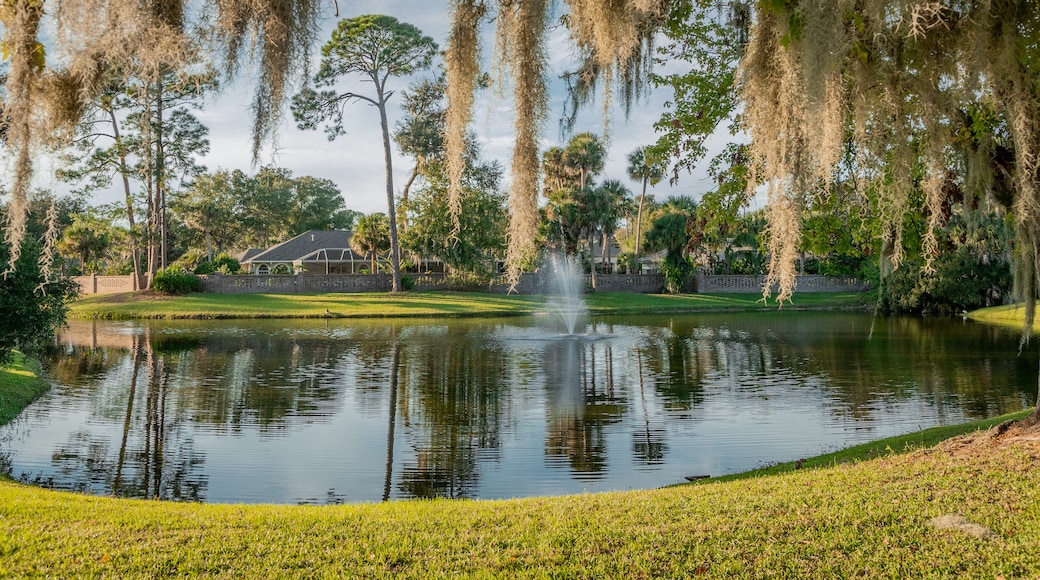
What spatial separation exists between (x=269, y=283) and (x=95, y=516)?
125 ft

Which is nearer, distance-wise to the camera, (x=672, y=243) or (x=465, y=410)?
(x=465, y=410)

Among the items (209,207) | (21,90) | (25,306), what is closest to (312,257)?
(209,207)

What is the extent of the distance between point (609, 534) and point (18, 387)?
1202cm

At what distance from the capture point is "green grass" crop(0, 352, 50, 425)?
35.9 feet

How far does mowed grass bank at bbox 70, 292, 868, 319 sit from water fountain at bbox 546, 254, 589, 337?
2.34 ft

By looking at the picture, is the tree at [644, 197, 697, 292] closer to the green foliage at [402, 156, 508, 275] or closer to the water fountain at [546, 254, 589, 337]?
the water fountain at [546, 254, 589, 337]

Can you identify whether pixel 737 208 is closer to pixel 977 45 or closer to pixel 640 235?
pixel 977 45

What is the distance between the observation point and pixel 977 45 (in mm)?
4418

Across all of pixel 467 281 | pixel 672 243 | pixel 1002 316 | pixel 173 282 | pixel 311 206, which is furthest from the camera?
pixel 311 206

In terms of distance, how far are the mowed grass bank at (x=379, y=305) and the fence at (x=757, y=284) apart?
381cm

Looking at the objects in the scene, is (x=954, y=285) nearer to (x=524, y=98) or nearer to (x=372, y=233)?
(x=372, y=233)

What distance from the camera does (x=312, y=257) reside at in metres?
53.7

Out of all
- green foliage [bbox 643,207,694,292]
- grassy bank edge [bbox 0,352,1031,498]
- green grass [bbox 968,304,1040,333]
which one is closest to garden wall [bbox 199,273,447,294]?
green foliage [bbox 643,207,694,292]

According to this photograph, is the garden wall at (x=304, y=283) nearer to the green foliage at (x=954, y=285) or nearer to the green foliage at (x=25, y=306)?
the green foliage at (x=954, y=285)
